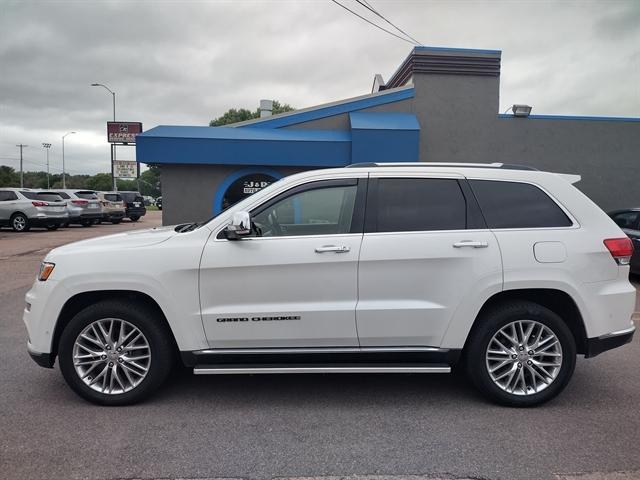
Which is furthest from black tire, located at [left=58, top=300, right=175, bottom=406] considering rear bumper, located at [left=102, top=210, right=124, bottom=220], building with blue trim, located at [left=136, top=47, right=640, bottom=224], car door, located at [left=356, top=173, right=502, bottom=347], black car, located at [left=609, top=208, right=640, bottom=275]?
rear bumper, located at [left=102, top=210, right=124, bottom=220]

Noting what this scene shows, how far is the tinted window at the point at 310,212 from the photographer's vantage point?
402cm

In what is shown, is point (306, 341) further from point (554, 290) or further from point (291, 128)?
point (291, 128)

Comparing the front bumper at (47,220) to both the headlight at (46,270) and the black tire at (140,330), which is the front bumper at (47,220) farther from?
the black tire at (140,330)

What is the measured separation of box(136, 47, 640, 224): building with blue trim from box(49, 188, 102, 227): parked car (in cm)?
1333

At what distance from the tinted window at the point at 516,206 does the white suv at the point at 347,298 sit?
0.02m

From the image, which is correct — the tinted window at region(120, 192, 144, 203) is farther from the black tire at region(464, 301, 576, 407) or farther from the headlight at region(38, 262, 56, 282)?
the black tire at region(464, 301, 576, 407)

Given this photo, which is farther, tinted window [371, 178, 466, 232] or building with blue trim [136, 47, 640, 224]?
building with blue trim [136, 47, 640, 224]

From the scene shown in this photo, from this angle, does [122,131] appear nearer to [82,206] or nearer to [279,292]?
[82,206]

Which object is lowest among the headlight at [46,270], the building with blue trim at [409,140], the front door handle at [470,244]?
the headlight at [46,270]

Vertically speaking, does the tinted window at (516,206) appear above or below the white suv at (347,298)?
above

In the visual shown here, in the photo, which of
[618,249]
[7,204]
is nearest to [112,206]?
[7,204]

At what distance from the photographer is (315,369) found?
12.6ft

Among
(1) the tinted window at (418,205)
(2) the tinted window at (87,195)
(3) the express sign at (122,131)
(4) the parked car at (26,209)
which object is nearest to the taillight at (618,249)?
(1) the tinted window at (418,205)

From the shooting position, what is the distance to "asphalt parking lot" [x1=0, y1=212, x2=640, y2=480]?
3.07m
